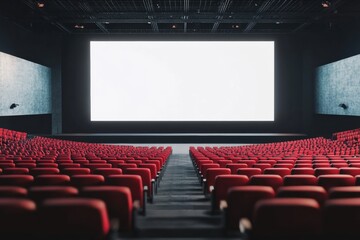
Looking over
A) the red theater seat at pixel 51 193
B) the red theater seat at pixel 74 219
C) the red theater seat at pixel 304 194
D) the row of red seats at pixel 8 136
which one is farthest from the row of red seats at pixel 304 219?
the row of red seats at pixel 8 136

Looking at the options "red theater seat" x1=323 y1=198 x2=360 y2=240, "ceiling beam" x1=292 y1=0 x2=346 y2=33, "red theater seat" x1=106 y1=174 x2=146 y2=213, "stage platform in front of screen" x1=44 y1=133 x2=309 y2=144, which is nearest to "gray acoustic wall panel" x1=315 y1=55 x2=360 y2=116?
"ceiling beam" x1=292 y1=0 x2=346 y2=33

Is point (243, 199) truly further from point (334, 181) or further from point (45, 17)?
point (45, 17)

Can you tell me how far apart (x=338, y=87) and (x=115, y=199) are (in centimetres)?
1925

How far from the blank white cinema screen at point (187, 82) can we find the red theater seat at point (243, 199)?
66.5 feet

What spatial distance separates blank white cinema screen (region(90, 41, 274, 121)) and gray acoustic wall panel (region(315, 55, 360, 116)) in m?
2.75

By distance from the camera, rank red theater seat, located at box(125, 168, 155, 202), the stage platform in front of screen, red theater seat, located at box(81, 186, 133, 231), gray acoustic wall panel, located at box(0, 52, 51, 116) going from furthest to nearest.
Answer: the stage platform in front of screen, gray acoustic wall panel, located at box(0, 52, 51, 116), red theater seat, located at box(125, 168, 155, 202), red theater seat, located at box(81, 186, 133, 231)

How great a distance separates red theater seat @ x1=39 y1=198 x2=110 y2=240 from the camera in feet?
8.00

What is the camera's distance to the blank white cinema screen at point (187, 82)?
23.6 meters

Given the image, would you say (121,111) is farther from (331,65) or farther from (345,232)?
(345,232)

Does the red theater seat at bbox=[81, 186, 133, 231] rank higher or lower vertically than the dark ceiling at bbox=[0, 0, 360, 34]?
lower

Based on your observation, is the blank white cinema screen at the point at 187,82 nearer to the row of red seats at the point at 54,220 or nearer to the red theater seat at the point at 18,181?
the red theater seat at the point at 18,181

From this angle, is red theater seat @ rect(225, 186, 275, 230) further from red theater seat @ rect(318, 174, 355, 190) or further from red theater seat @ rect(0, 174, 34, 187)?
red theater seat @ rect(0, 174, 34, 187)

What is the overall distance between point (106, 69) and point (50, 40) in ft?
12.2

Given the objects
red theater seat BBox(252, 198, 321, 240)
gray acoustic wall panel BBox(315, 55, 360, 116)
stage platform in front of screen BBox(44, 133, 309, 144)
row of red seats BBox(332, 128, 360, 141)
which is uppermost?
gray acoustic wall panel BBox(315, 55, 360, 116)
